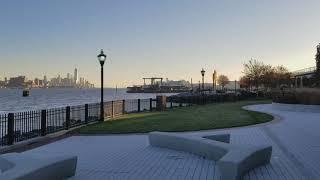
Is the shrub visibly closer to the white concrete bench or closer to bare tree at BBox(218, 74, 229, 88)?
the white concrete bench

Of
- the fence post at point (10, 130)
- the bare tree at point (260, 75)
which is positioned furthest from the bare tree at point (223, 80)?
the fence post at point (10, 130)

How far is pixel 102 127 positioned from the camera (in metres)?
19.9

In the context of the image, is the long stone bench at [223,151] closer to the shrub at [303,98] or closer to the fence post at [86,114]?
the fence post at [86,114]

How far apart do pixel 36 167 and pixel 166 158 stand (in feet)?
14.5

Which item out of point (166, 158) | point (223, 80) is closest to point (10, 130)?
point (166, 158)

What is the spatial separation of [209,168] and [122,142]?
5299 millimetres

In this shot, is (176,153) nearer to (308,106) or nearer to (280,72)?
(308,106)

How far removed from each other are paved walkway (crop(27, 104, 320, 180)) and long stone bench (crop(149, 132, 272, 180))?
0.20m

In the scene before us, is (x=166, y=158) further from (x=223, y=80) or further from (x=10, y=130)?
(x=223, y=80)

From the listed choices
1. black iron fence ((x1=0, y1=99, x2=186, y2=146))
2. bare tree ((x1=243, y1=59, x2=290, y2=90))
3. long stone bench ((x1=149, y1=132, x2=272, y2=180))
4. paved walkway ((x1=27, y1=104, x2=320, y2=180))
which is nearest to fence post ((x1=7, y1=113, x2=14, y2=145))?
black iron fence ((x1=0, y1=99, x2=186, y2=146))

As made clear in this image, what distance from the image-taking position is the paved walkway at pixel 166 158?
389 inches

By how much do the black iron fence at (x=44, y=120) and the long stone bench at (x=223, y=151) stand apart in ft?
14.6

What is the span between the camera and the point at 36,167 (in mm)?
8172

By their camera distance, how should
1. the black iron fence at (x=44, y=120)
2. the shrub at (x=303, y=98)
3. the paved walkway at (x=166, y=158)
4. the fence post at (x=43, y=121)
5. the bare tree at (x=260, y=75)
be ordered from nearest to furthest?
the paved walkway at (x=166, y=158) < the black iron fence at (x=44, y=120) < the fence post at (x=43, y=121) < the shrub at (x=303, y=98) < the bare tree at (x=260, y=75)
